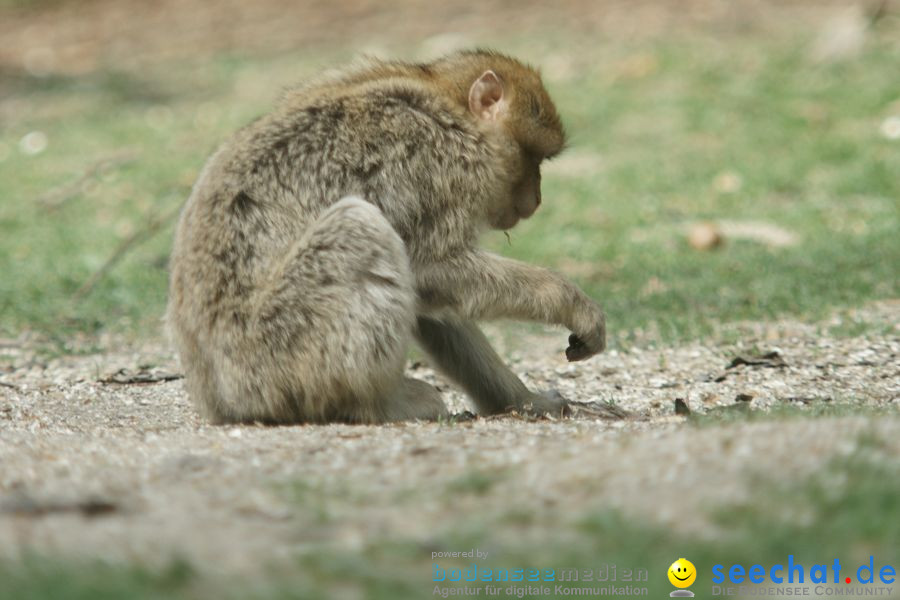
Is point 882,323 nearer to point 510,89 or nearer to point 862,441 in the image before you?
point 510,89

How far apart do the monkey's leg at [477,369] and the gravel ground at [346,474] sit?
0.38 meters

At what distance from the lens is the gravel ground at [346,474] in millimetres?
3623

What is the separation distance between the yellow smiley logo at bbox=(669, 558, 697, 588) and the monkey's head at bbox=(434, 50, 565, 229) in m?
2.88

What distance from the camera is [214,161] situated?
5918 millimetres

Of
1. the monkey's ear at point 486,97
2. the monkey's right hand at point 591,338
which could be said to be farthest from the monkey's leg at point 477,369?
the monkey's ear at point 486,97

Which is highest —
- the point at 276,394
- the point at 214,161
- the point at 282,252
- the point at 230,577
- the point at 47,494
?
the point at 214,161

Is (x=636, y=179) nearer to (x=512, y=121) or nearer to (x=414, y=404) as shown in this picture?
(x=512, y=121)

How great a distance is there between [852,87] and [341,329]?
1015 centimetres

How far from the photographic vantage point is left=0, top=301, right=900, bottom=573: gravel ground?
3.62m

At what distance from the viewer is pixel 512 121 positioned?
6.15 metres

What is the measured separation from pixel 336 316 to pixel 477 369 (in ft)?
3.49

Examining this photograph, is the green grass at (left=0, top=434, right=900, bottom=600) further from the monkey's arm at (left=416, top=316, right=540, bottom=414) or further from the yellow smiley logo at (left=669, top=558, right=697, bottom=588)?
the monkey's arm at (left=416, top=316, right=540, bottom=414)

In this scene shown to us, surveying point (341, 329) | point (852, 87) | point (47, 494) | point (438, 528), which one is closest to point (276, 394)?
Answer: point (341, 329)

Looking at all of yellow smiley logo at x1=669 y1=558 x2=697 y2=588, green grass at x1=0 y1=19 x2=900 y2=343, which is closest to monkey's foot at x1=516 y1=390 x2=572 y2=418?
green grass at x1=0 y1=19 x2=900 y2=343
